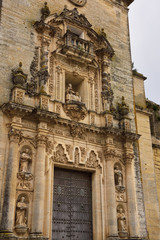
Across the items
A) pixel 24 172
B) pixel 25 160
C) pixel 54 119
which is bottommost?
pixel 24 172

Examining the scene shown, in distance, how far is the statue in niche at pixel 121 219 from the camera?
974 cm

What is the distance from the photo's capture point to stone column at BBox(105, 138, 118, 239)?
367 inches

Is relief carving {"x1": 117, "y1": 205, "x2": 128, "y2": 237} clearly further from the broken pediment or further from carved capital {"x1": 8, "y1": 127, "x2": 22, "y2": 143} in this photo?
the broken pediment

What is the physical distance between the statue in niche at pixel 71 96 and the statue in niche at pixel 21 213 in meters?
3.78

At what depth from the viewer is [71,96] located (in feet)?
34.4

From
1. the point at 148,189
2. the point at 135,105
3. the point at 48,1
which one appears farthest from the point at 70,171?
the point at 48,1

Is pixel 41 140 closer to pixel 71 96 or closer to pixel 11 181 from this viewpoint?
pixel 11 181

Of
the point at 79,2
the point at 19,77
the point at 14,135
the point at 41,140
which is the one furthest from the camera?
the point at 79,2

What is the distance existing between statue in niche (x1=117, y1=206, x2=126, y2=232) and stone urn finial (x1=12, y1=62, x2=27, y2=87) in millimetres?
5196

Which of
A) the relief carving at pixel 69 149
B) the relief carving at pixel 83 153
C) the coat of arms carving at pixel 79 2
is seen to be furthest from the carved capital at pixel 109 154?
the coat of arms carving at pixel 79 2

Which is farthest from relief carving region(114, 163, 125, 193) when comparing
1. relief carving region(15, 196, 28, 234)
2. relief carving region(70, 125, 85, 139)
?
relief carving region(15, 196, 28, 234)

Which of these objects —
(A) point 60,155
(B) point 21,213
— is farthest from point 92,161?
(B) point 21,213

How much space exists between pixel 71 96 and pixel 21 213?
4.33m

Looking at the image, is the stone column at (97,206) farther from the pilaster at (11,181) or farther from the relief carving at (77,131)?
the pilaster at (11,181)
